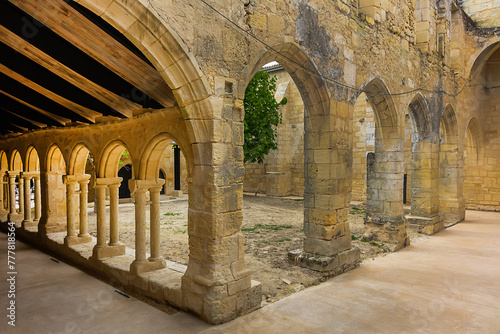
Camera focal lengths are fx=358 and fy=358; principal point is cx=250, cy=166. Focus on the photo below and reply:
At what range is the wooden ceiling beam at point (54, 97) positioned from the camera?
4832 mm

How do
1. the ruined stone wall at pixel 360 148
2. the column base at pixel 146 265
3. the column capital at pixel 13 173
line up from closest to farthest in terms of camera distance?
the column base at pixel 146 265 → the column capital at pixel 13 173 → the ruined stone wall at pixel 360 148

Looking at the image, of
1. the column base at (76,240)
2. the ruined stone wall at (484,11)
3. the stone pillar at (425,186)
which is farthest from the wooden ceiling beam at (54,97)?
the ruined stone wall at (484,11)

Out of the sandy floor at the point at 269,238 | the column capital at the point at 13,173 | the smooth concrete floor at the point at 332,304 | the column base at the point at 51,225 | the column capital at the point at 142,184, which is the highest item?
the column capital at the point at 13,173

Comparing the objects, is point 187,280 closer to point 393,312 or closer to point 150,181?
point 150,181

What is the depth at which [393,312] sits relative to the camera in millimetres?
3615

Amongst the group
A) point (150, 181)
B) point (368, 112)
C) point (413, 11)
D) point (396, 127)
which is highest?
point (413, 11)

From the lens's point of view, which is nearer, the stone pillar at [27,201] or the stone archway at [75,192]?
the stone archway at [75,192]

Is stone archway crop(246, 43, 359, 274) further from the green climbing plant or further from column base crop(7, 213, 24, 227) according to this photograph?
column base crop(7, 213, 24, 227)

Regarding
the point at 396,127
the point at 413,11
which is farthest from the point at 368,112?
the point at 396,127

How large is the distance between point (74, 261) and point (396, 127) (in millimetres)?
5800

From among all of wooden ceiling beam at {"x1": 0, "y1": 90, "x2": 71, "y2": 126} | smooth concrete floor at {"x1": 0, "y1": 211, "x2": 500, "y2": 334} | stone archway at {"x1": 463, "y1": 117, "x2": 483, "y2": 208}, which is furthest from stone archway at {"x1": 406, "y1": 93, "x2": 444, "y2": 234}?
wooden ceiling beam at {"x1": 0, "y1": 90, "x2": 71, "y2": 126}

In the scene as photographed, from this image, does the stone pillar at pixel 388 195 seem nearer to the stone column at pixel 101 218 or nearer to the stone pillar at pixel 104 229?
the stone pillar at pixel 104 229

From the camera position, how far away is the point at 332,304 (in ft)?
12.4

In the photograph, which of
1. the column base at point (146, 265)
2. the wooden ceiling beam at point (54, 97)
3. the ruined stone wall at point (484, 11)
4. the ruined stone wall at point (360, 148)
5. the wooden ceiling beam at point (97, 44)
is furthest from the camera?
the ruined stone wall at point (360, 148)
